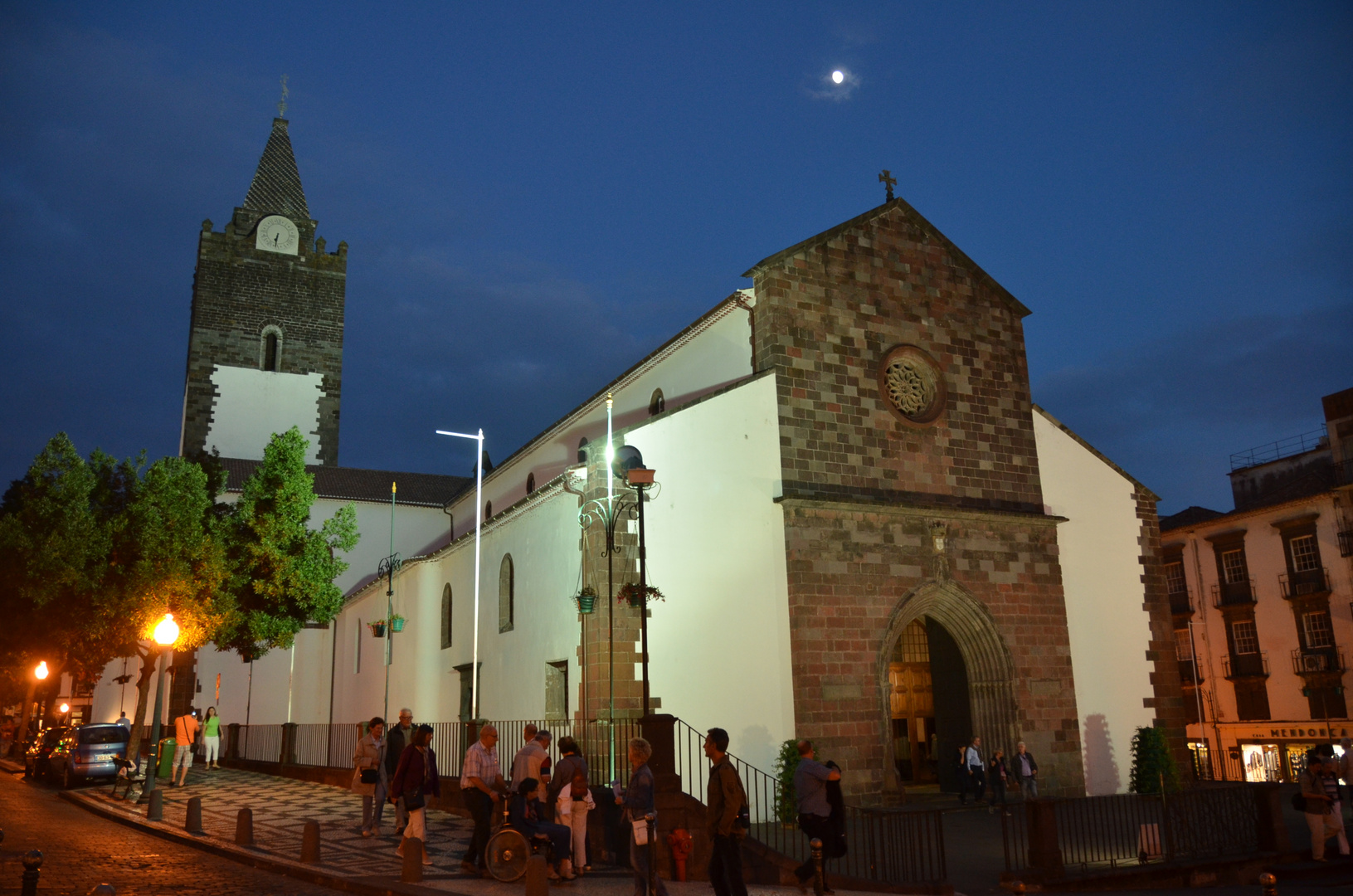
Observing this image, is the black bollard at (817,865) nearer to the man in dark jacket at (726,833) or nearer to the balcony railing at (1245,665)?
the man in dark jacket at (726,833)

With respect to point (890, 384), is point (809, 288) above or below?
above

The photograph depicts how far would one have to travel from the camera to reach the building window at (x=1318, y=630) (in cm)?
3381

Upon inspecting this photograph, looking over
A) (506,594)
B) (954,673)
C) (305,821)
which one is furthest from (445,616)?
(954,673)

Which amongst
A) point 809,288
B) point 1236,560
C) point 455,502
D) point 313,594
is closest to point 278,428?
point 455,502

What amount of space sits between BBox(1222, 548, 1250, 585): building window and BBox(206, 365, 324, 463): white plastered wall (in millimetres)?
36390

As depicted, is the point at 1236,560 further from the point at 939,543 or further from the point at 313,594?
the point at 313,594

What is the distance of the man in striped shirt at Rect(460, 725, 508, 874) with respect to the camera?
12211mm

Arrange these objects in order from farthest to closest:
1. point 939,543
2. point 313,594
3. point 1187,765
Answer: point 313,594
point 1187,765
point 939,543

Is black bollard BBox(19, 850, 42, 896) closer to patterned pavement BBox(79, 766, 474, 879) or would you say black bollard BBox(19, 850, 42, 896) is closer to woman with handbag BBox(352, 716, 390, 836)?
patterned pavement BBox(79, 766, 474, 879)

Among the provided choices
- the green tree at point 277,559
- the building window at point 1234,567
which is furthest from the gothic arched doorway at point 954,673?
the building window at point 1234,567

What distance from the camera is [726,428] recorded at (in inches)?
763

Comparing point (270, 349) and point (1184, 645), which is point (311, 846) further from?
point (270, 349)

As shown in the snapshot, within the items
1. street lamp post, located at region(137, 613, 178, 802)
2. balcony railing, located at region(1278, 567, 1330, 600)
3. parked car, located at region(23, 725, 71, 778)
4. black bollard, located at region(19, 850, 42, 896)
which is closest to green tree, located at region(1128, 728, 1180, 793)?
balcony railing, located at region(1278, 567, 1330, 600)

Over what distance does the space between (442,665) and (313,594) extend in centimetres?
380
